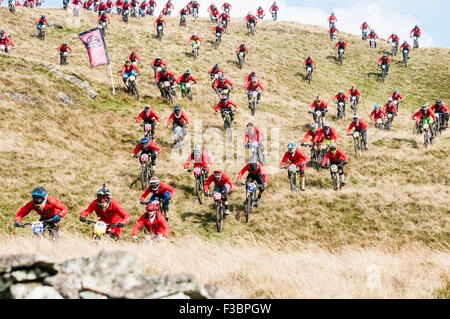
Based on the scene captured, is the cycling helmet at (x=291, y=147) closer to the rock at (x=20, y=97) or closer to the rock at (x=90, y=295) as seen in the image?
the rock at (x=90, y=295)

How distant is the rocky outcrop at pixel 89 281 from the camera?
13.1 ft

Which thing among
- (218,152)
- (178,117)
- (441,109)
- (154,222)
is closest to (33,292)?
(154,222)

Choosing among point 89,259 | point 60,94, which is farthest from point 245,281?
point 60,94

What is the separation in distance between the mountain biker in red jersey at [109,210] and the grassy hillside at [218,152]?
1991 mm

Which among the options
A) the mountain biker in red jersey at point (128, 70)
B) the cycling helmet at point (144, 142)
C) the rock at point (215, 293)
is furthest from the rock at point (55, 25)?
the rock at point (215, 293)

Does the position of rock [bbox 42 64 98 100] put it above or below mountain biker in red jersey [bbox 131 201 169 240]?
above

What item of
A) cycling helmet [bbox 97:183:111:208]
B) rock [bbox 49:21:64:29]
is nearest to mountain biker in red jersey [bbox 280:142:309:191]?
Answer: cycling helmet [bbox 97:183:111:208]

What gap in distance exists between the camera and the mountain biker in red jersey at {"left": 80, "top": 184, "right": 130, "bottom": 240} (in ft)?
29.9

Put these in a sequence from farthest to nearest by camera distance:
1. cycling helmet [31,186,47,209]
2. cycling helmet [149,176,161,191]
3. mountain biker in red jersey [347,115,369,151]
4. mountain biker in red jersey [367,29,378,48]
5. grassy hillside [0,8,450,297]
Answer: mountain biker in red jersey [367,29,378,48] → mountain biker in red jersey [347,115,369,151] → grassy hillside [0,8,450,297] → cycling helmet [149,176,161,191] → cycling helmet [31,186,47,209]

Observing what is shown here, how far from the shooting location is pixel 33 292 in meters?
3.93

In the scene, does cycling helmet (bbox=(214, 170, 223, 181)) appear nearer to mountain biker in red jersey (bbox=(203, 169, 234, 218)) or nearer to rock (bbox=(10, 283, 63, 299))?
mountain biker in red jersey (bbox=(203, 169, 234, 218))

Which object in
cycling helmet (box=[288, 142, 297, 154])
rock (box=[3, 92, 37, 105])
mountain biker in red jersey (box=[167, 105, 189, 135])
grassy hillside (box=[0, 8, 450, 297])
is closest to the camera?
grassy hillside (box=[0, 8, 450, 297])

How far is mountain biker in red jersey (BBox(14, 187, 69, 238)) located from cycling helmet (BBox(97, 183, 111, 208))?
831 millimetres
